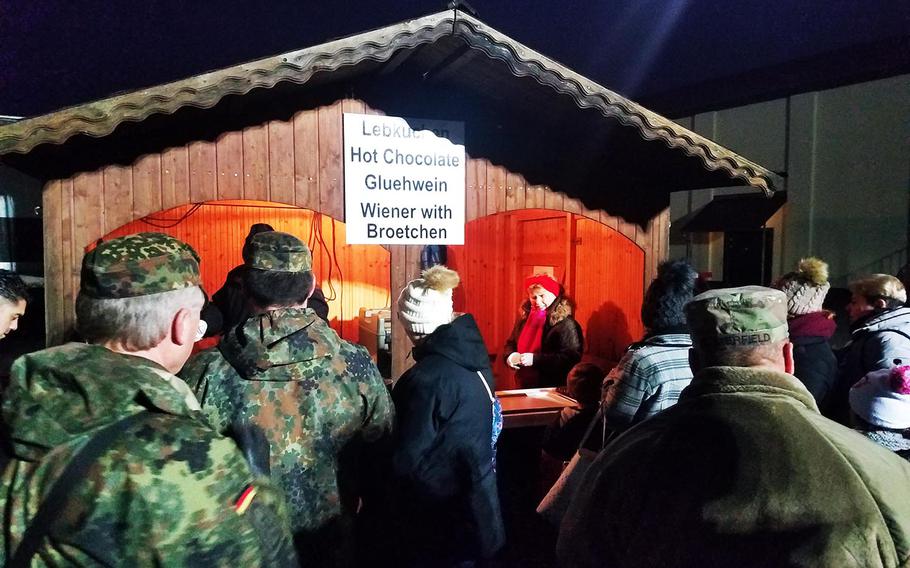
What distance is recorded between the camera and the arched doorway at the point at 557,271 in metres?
6.44

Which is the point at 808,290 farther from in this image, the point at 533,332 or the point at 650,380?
the point at 533,332

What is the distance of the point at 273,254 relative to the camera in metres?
2.48

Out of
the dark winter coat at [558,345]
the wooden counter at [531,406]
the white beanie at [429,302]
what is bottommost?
the wooden counter at [531,406]

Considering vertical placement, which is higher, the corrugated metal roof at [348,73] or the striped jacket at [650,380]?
the corrugated metal roof at [348,73]

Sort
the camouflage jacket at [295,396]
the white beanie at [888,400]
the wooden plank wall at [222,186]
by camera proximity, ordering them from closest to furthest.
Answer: the camouflage jacket at [295,396] < the white beanie at [888,400] < the wooden plank wall at [222,186]

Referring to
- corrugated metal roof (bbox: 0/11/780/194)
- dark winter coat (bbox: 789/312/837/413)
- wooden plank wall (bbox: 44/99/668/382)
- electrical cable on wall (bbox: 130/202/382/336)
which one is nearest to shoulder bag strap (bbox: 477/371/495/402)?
wooden plank wall (bbox: 44/99/668/382)

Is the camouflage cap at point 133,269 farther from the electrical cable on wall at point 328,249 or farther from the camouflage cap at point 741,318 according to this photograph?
the electrical cable on wall at point 328,249

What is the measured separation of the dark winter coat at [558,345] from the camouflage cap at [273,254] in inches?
142

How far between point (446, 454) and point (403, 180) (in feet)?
8.52

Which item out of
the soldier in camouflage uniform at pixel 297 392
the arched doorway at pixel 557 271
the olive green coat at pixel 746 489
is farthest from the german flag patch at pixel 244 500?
the arched doorway at pixel 557 271

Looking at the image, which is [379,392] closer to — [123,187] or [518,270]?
[123,187]

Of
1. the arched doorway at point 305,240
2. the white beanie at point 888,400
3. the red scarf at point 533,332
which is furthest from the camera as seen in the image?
the arched doorway at point 305,240

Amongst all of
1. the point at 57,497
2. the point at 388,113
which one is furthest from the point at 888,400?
the point at 388,113

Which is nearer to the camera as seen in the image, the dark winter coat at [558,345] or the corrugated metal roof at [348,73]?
the corrugated metal roof at [348,73]
